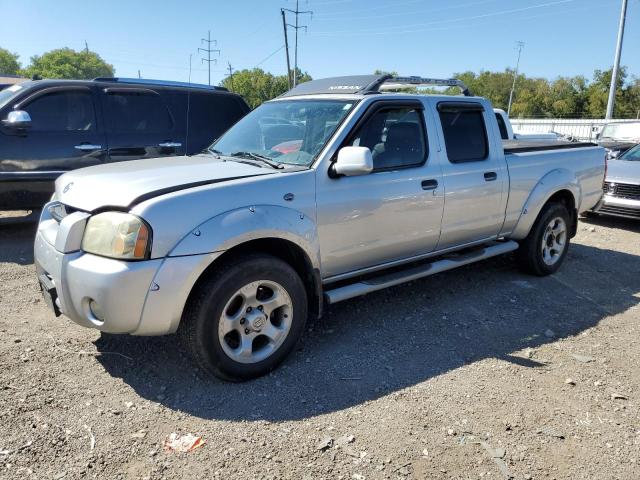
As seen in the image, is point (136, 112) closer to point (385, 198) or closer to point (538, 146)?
point (385, 198)

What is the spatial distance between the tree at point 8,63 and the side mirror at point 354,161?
137276 millimetres

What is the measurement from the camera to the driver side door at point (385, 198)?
360 centimetres

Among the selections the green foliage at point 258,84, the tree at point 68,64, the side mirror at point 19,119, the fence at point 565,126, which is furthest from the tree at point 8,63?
the side mirror at point 19,119

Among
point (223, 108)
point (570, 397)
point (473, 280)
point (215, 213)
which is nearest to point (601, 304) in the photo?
point (473, 280)

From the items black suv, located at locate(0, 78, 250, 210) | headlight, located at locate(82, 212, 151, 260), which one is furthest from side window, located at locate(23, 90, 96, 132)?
headlight, located at locate(82, 212, 151, 260)

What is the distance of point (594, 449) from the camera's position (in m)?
2.77

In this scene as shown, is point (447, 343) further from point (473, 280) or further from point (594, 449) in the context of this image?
point (473, 280)

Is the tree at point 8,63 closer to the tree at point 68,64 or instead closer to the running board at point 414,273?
the tree at point 68,64

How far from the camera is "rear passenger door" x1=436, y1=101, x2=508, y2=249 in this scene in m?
4.36

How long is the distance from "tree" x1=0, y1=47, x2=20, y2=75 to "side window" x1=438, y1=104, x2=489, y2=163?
136763mm

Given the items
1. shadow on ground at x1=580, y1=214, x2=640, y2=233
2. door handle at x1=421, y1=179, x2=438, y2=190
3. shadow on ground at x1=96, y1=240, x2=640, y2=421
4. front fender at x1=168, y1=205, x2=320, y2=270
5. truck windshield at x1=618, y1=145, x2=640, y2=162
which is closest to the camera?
front fender at x1=168, y1=205, x2=320, y2=270

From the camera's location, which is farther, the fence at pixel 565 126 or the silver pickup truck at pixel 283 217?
the fence at pixel 565 126

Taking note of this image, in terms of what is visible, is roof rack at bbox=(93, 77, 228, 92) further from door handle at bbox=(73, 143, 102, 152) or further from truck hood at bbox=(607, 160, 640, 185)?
truck hood at bbox=(607, 160, 640, 185)

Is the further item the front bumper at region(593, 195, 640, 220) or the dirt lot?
the front bumper at region(593, 195, 640, 220)
